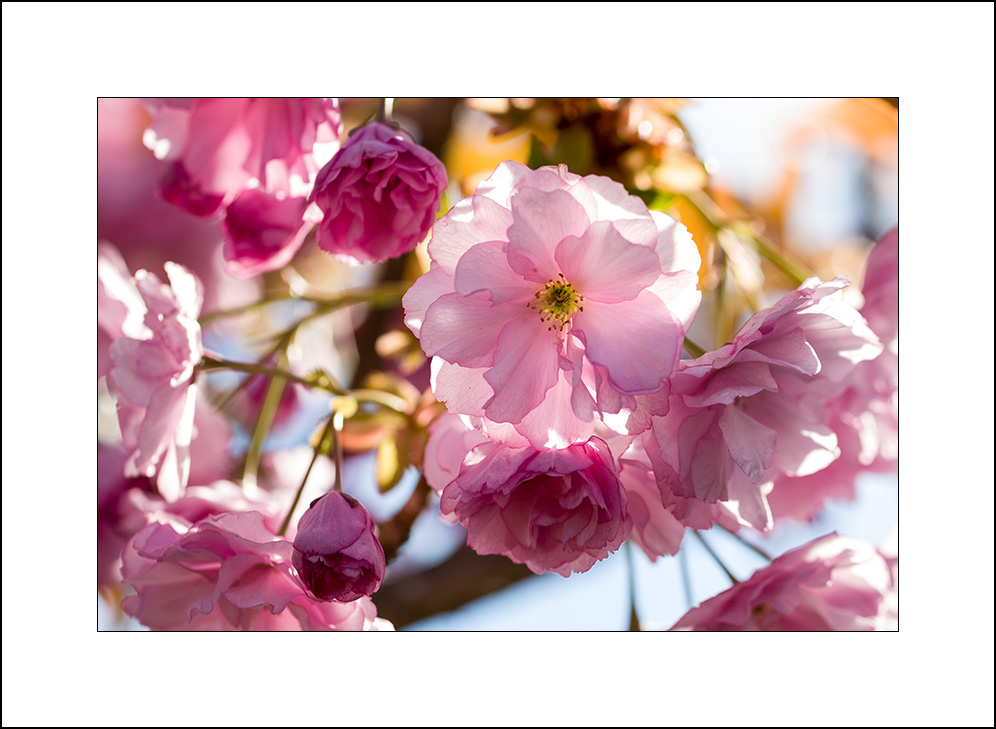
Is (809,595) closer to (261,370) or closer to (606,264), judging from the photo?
(606,264)

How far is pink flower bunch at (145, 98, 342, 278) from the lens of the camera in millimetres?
619

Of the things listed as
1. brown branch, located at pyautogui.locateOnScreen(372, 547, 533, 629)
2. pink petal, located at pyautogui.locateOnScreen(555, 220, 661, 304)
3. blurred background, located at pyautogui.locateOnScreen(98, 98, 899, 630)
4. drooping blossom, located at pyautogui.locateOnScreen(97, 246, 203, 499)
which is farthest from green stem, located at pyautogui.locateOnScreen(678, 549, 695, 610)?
drooping blossom, located at pyautogui.locateOnScreen(97, 246, 203, 499)

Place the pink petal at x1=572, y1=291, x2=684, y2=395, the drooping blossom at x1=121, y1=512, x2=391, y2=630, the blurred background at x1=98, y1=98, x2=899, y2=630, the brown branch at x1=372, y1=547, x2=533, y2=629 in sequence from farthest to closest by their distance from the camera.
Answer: the brown branch at x1=372, y1=547, x2=533, y2=629 < the blurred background at x1=98, y1=98, x2=899, y2=630 < the drooping blossom at x1=121, y1=512, x2=391, y2=630 < the pink petal at x1=572, y1=291, x2=684, y2=395

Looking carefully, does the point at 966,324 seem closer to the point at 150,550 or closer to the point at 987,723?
the point at 987,723

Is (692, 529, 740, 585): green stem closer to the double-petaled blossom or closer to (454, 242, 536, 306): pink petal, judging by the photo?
the double-petaled blossom

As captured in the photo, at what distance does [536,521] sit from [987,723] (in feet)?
1.72

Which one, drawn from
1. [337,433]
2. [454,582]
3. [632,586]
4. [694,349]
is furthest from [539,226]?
[454,582]

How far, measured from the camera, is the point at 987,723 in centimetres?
72

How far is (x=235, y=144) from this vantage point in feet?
2.11

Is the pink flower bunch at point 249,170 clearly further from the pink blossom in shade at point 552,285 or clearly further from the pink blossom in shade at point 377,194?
the pink blossom in shade at point 552,285

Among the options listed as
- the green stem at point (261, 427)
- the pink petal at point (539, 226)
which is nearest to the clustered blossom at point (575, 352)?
the pink petal at point (539, 226)

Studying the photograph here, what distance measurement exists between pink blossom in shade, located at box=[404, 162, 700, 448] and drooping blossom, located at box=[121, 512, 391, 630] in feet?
0.60

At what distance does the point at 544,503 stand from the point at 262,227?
32 centimetres
